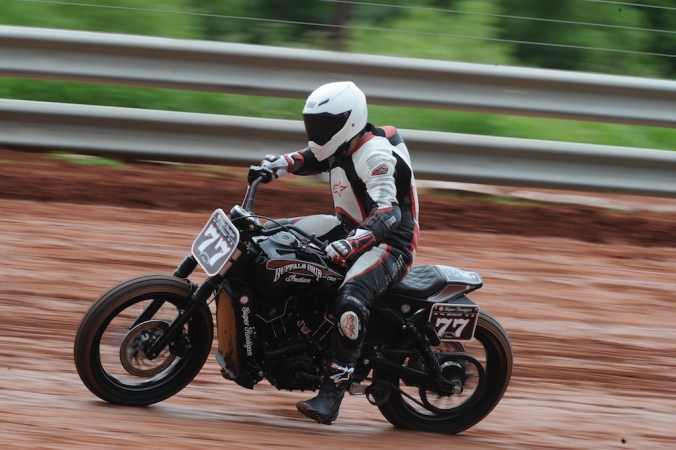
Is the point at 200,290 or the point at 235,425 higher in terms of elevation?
the point at 200,290

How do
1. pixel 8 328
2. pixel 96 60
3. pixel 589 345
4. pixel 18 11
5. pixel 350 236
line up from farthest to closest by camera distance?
pixel 18 11 → pixel 96 60 → pixel 589 345 → pixel 8 328 → pixel 350 236

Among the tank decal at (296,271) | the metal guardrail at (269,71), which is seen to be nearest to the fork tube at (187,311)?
the tank decal at (296,271)

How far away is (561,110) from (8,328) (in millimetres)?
4992

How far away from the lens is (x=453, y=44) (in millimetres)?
9891

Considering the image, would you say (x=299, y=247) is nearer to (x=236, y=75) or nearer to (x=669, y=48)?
(x=236, y=75)

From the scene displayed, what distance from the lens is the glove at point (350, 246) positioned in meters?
4.92

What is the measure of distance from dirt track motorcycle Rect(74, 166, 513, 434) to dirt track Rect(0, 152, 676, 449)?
0.83 feet

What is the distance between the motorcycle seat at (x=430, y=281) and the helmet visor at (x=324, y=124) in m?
0.89

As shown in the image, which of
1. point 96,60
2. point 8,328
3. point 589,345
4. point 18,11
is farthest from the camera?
point 18,11

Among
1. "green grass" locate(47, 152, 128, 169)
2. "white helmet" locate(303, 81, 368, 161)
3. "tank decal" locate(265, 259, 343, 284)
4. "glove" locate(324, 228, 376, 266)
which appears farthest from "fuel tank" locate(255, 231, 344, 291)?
"green grass" locate(47, 152, 128, 169)

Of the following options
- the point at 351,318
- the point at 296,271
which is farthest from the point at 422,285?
the point at 296,271

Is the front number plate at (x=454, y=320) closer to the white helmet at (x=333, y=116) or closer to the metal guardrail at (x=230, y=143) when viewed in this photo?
the white helmet at (x=333, y=116)

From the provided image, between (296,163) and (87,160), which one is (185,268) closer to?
(296,163)

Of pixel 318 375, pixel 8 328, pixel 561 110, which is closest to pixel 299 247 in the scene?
pixel 318 375
